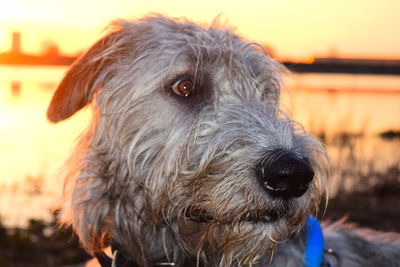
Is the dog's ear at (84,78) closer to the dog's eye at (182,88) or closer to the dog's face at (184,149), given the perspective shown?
the dog's face at (184,149)

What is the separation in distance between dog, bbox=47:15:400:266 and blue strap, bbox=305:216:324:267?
0.06m

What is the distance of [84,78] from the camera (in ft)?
15.3

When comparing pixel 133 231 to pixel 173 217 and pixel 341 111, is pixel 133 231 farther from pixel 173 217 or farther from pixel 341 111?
pixel 341 111

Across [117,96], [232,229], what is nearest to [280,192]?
[232,229]

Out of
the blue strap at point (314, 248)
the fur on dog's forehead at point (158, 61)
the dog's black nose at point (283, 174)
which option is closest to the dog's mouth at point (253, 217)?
the dog's black nose at point (283, 174)

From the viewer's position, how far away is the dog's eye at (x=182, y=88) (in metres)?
4.35

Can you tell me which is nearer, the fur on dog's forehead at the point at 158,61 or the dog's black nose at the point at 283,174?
the dog's black nose at the point at 283,174

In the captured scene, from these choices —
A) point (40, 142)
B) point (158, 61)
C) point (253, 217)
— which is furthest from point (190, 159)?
point (40, 142)

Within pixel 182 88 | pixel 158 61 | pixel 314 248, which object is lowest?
pixel 314 248

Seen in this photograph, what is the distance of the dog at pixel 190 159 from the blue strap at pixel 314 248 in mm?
56

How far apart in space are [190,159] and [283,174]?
0.75 metres

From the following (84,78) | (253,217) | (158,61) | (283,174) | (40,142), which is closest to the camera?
(283,174)

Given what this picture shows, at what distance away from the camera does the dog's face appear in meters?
3.65

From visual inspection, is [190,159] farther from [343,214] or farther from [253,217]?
[343,214]
